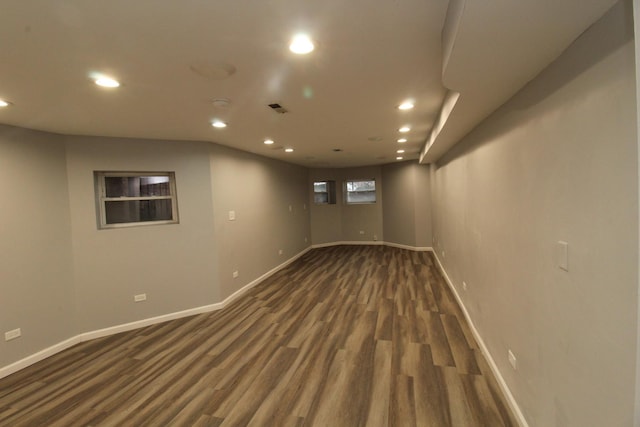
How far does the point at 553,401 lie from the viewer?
4.75ft

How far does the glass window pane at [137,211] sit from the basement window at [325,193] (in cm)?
507

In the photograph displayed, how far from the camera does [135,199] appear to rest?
3.70 metres

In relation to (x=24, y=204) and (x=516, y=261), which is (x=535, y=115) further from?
(x=24, y=204)

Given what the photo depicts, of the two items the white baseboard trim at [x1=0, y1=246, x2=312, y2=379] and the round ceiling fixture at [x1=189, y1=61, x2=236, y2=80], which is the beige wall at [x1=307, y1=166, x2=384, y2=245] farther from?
the round ceiling fixture at [x1=189, y1=61, x2=236, y2=80]

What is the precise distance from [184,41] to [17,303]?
125 inches

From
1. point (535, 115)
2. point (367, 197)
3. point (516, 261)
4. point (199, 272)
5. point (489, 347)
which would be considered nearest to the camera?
point (535, 115)

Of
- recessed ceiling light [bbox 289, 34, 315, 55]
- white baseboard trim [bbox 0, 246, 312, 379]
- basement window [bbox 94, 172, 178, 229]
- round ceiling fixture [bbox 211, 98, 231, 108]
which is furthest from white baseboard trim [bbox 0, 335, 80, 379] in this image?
recessed ceiling light [bbox 289, 34, 315, 55]

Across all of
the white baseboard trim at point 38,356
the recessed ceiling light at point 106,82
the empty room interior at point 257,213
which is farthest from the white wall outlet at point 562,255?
the white baseboard trim at point 38,356

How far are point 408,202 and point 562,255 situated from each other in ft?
20.1

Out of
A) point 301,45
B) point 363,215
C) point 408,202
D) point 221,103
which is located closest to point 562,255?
point 301,45

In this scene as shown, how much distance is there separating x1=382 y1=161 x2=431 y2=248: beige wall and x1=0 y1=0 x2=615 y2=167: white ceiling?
4472mm

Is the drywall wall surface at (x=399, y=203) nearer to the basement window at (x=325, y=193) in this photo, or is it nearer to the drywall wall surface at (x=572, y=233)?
the basement window at (x=325, y=193)

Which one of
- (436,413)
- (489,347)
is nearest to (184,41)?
(436,413)

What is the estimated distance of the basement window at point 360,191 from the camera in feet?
27.7
